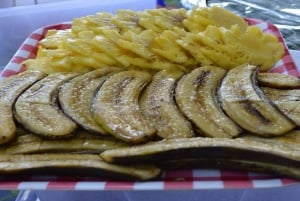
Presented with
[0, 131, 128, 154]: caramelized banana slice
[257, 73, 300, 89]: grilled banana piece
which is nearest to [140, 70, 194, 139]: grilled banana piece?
[0, 131, 128, 154]: caramelized banana slice

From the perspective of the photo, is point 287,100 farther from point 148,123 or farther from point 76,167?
point 76,167

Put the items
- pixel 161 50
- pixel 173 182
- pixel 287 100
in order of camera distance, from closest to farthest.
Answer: pixel 173 182
pixel 287 100
pixel 161 50

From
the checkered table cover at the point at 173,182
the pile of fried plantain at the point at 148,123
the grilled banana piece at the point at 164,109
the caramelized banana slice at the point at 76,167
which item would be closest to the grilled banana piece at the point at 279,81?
the pile of fried plantain at the point at 148,123

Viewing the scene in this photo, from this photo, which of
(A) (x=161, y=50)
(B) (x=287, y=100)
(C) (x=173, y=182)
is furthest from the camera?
(A) (x=161, y=50)

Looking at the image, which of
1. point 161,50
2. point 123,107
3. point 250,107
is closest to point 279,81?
point 250,107

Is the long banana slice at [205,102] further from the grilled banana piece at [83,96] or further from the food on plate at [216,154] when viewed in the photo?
the grilled banana piece at [83,96]
